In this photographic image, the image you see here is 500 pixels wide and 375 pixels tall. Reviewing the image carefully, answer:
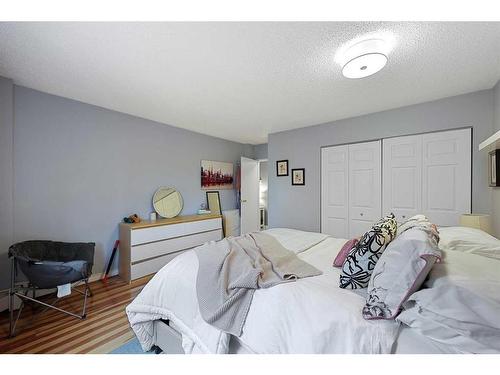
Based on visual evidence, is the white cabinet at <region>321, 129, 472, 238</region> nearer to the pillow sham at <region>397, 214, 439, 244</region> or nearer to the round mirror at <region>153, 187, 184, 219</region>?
the pillow sham at <region>397, 214, 439, 244</region>

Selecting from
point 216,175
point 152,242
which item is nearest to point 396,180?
point 216,175

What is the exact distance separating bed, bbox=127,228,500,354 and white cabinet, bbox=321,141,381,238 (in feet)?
5.53

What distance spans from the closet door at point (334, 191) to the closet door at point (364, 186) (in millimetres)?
87

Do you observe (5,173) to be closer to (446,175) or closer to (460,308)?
(460,308)

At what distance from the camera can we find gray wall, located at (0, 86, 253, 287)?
226cm

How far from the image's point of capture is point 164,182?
11.7 ft

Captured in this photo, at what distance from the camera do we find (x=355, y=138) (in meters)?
3.13

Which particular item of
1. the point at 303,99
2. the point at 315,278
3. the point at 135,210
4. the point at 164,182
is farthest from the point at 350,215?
the point at 135,210

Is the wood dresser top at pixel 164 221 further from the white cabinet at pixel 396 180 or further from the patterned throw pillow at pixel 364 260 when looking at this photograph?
the patterned throw pillow at pixel 364 260

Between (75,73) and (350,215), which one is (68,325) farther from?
(350,215)

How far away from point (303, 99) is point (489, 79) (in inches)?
69.7

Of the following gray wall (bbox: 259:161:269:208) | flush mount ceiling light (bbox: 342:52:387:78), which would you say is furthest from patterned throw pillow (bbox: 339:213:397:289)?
gray wall (bbox: 259:161:269:208)
